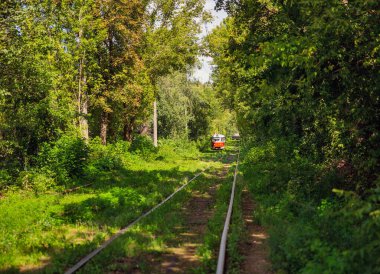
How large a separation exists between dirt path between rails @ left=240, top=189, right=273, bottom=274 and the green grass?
10.0 feet

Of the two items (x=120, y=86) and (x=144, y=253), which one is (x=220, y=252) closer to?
(x=144, y=253)

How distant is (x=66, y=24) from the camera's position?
786 inches

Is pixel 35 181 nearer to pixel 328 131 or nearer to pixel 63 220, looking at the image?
pixel 63 220

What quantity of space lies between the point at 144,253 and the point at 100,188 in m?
8.05

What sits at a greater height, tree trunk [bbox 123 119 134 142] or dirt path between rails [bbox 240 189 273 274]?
tree trunk [bbox 123 119 134 142]

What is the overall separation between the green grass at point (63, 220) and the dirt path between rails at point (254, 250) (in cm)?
306

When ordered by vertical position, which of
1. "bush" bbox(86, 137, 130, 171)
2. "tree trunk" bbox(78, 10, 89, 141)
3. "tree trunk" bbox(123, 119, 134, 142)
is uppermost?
"tree trunk" bbox(78, 10, 89, 141)

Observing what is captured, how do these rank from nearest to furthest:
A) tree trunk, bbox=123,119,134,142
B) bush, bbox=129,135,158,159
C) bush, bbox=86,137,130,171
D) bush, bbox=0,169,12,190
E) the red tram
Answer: bush, bbox=0,169,12,190
bush, bbox=86,137,130,171
bush, bbox=129,135,158,159
tree trunk, bbox=123,119,134,142
the red tram

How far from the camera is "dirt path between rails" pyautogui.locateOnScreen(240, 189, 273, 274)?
6.49 metres

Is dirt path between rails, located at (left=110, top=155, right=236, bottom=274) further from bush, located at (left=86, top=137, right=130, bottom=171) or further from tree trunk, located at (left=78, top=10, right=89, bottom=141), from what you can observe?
tree trunk, located at (left=78, top=10, right=89, bottom=141)

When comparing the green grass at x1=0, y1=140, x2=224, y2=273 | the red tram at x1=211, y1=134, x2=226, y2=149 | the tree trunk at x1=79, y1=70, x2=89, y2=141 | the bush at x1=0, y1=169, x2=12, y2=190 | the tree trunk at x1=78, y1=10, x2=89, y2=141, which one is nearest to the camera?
the green grass at x1=0, y1=140, x2=224, y2=273

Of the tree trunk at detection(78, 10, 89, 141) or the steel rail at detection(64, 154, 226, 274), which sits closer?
the steel rail at detection(64, 154, 226, 274)

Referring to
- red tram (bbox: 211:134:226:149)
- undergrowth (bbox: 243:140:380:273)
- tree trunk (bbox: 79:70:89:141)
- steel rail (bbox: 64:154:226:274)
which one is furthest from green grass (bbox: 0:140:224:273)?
red tram (bbox: 211:134:226:149)

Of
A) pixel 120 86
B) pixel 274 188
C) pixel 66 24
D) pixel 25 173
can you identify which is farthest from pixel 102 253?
pixel 120 86
